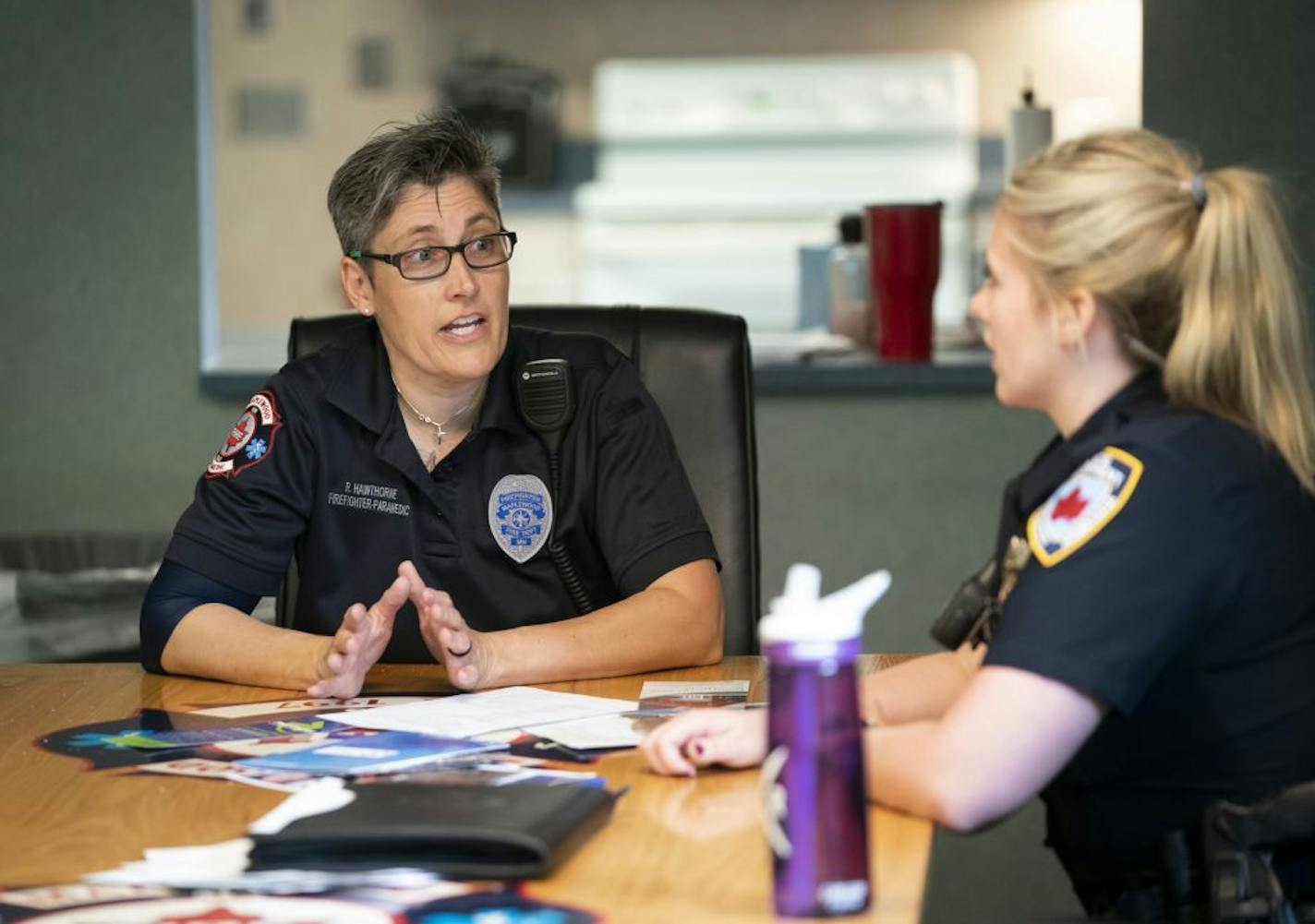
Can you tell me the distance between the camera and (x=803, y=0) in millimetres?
5738

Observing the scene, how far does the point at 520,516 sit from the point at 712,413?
31 cm

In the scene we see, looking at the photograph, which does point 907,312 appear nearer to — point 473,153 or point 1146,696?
point 473,153

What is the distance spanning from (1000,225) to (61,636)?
1.94m

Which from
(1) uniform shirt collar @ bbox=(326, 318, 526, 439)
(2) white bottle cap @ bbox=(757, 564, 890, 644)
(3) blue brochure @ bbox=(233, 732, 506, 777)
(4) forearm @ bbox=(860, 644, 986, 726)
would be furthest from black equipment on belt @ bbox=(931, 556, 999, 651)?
(1) uniform shirt collar @ bbox=(326, 318, 526, 439)

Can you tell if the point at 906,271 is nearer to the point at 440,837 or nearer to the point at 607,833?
the point at 607,833

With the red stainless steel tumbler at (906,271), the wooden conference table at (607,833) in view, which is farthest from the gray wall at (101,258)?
the wooden conference table at (607,833)

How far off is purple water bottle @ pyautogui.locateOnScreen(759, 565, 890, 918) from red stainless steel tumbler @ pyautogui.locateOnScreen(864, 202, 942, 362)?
85.6 inches

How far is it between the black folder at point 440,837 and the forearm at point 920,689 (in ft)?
1.58

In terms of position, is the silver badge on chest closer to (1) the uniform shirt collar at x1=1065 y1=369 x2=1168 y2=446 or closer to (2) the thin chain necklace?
(2) the thin chain necklace

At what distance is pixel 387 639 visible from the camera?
6.01 feet

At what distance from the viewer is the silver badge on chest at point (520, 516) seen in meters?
2.16

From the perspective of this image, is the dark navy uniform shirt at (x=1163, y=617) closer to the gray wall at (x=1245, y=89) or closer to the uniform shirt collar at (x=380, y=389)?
the uniform shirt collar at (x=380, y=389)

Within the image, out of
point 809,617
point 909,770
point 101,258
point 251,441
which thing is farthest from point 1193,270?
point 101,258

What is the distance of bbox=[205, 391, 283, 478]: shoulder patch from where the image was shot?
84.0 inches
